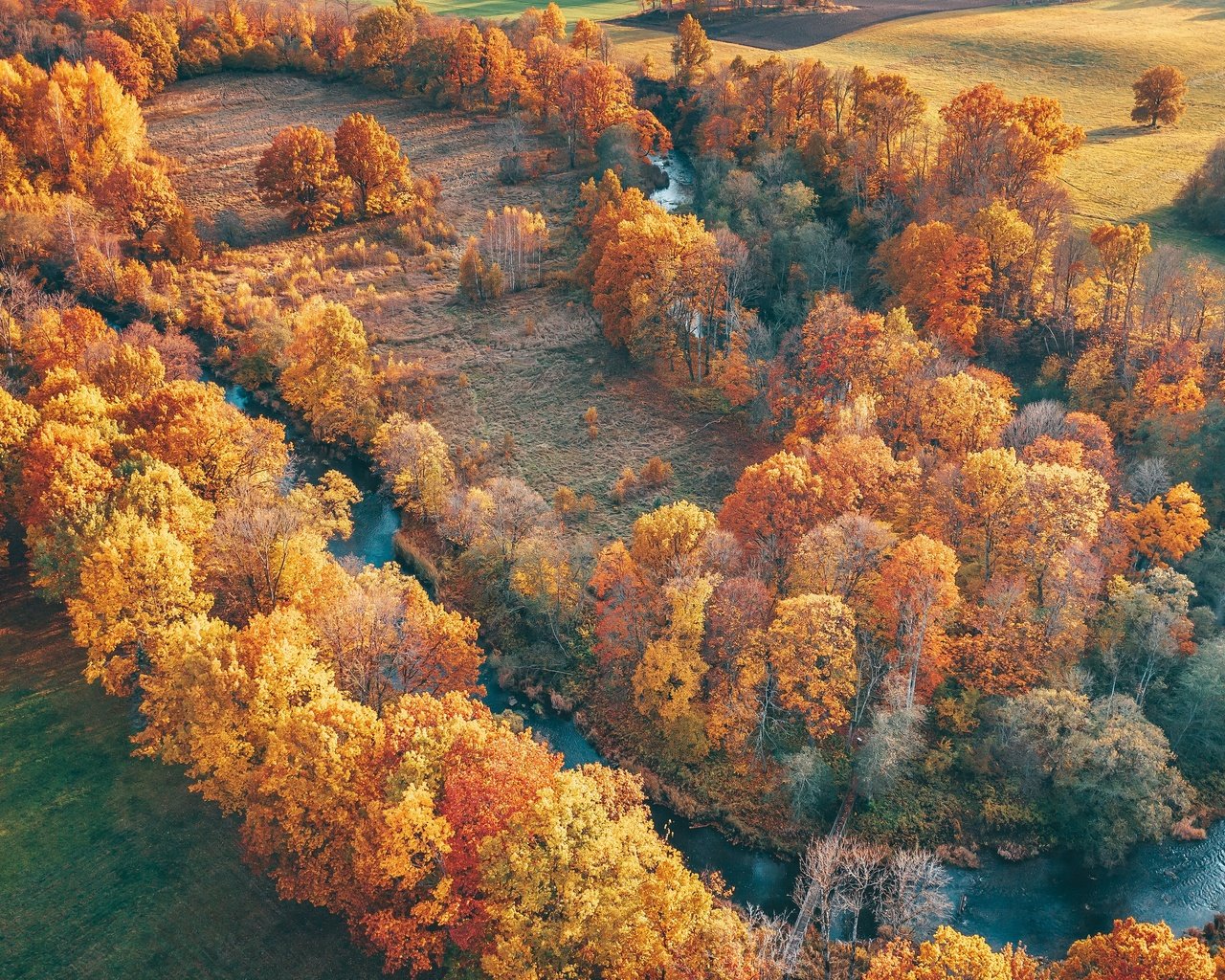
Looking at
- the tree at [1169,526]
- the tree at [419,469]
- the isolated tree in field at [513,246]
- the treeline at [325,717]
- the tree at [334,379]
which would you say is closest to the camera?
the treeline at [325,717]

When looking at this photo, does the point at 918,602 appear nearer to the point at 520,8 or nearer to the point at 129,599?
the point at 129,599

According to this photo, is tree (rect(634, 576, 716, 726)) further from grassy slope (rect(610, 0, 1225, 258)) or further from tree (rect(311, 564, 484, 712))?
grassy slope (rect(610, 0, 1225, 258))

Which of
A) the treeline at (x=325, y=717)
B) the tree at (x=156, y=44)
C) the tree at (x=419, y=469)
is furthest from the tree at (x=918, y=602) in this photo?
the tree at (x=156, y=44)

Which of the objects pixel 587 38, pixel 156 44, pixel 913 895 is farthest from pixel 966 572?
pixel 156 44

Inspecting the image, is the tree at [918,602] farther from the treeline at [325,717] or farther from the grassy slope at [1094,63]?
the grassy slope at [1094,63]

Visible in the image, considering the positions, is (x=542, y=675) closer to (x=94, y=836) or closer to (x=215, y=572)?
(x=215, y=572)

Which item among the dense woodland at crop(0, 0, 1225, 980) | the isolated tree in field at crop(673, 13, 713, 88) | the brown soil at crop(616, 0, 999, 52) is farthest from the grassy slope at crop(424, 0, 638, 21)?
the dense woodland at crop(0, 0, 1225, 980)
